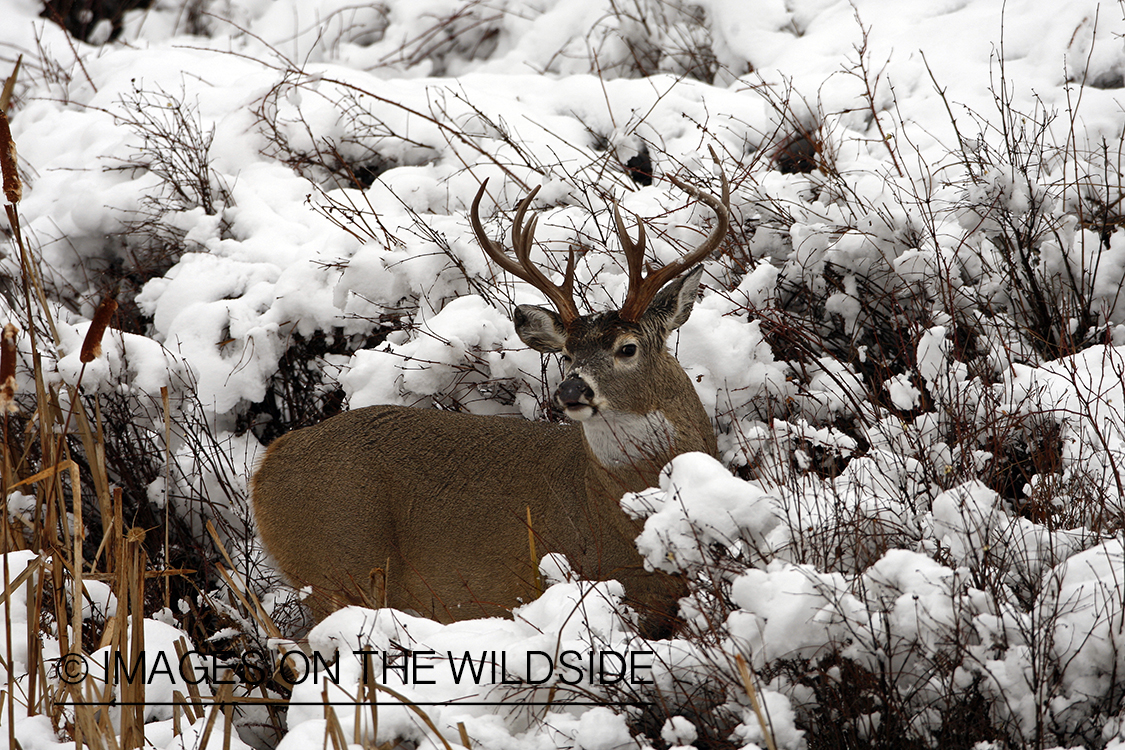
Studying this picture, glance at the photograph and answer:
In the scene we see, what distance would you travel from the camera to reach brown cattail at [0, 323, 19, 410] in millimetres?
2211

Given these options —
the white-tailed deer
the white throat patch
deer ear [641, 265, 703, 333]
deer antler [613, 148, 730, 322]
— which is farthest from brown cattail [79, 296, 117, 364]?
deer ear [641, 265, 703, 333]

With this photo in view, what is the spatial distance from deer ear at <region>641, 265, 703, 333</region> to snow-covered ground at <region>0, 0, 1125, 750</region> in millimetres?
337

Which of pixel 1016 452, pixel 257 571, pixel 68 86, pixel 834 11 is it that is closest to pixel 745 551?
pixel 1016 452

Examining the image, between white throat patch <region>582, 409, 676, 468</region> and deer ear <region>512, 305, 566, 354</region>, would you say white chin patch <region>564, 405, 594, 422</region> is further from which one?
deer ear <region>512, 305, 566, 354</region>

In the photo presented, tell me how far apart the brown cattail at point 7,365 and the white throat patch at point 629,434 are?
194 cm

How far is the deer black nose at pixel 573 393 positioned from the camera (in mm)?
3438

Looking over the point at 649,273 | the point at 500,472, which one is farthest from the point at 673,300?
the point at 500,472

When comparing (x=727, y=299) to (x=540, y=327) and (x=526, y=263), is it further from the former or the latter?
(x=526, y=263)

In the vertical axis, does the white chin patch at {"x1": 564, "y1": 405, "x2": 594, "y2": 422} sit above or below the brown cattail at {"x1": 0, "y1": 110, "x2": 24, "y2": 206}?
below

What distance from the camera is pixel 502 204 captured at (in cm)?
571

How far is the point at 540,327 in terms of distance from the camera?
12.9 ft

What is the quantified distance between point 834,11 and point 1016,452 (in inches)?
165

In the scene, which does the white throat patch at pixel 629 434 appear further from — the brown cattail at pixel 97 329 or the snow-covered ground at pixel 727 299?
the brown cattail at pixel 97 329

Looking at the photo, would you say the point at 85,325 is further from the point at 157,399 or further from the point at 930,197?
the point at 930,197
